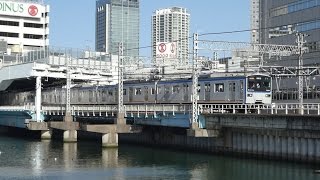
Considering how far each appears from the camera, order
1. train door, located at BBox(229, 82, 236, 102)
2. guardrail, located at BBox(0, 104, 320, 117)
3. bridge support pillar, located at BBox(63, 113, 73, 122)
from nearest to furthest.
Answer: guardrail, located at BBox(0, 104, 320, 117), train door, located at BBox(229, 82, 236, 102), bridge support pillar, located at BBox(63, 113, 73, 122)

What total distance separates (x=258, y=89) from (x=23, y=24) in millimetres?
106688

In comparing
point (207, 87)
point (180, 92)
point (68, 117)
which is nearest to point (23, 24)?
point (68, 117)

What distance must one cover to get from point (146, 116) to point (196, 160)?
11.2 meters

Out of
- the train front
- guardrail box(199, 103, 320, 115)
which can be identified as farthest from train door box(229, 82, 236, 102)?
guardrail box(199, 103, 320, 115)

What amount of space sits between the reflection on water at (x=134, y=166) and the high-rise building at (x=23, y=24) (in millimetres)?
93750

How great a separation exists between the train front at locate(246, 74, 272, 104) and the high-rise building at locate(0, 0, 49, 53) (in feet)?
327

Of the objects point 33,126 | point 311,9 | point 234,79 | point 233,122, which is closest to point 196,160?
point 233,122

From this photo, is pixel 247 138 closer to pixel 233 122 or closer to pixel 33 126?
pixel 233 122

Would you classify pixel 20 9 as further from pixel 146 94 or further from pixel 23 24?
pixel 146 94

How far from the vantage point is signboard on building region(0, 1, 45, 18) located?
151 m

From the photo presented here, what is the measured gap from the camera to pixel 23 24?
505 ft

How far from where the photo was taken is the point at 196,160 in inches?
2071

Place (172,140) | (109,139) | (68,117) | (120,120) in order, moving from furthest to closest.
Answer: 1. (68,117)
2. (172,140)
3. (120,120)
4. (109,139)

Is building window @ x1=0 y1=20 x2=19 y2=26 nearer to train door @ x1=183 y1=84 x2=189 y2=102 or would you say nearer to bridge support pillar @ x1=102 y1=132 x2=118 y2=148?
bridge support pillar @ x1=102 y1=132 x2=118 y2=148
